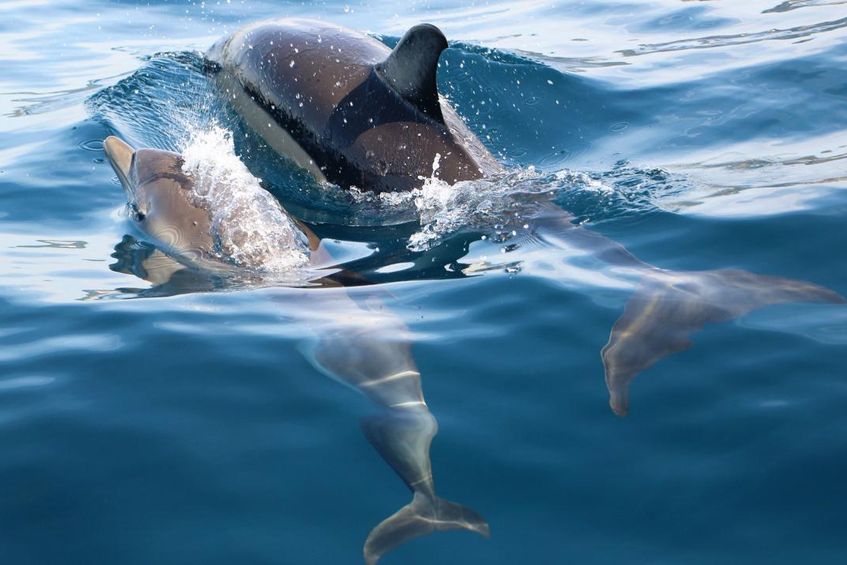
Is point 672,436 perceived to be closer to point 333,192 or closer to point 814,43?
point 333,192

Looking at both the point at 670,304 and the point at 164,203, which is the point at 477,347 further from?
the point at 164,203

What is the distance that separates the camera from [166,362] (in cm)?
560

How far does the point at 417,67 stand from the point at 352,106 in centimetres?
88

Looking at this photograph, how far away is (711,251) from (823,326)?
57.7 inches

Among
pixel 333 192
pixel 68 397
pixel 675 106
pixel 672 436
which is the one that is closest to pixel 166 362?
pixel 68 397

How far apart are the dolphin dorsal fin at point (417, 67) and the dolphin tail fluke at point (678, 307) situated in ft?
8.47

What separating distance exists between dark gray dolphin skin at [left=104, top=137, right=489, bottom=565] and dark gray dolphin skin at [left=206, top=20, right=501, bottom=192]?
37.1 inches

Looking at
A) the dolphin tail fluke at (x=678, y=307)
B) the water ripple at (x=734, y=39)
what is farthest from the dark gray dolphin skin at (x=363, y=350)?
the water ripple at (x=734, y=39)

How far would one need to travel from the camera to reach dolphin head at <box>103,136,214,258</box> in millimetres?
7594

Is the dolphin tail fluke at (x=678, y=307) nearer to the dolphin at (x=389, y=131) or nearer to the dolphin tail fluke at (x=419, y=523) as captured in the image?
the dolphin at (x=389, y=131)

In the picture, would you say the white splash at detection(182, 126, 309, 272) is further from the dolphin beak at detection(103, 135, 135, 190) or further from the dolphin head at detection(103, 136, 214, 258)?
the dolphin beak at detection(103, 135, 135, 190)

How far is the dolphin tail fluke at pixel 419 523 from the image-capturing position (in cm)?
404

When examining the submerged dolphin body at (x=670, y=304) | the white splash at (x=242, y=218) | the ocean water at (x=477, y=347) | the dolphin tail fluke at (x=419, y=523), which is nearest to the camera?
the dolphin tail fluke at (x=419, y=523)

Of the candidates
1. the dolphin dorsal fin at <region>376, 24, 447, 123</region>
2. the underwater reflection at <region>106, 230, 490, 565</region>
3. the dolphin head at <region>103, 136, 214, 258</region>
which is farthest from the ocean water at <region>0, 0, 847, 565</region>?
the dolphin dorsal fin at <region>376, 24, 447, 123</region>
